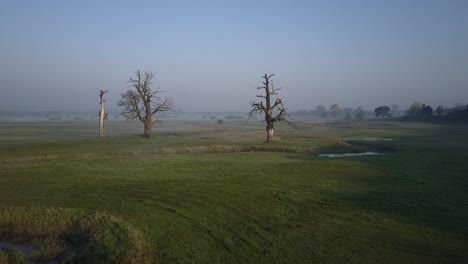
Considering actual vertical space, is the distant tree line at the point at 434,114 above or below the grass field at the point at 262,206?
above

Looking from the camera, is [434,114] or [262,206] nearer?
[262,206]

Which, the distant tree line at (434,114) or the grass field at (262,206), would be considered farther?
the distant tree line at (434,114)

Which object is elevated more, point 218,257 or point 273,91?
point 273,91

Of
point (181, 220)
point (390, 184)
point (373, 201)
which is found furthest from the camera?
point (390, 184)

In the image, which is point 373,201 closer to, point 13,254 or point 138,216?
point 138,216

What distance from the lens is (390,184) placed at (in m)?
20.8

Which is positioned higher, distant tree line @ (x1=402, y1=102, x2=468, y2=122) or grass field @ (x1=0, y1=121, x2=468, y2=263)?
distant tree line @ (x1=402, y1=102, x2=468, y2=122)

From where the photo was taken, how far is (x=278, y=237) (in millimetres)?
12641

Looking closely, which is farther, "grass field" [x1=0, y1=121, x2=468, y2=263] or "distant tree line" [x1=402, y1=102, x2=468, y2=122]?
"distant tree line" [x1=402, y1=102, x2=468, y2=122]

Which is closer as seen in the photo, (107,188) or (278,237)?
(278,237)

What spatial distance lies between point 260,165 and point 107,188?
1205 cm

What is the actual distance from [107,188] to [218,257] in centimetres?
986

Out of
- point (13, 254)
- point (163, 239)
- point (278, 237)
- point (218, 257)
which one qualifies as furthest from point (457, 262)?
point (13, 254)

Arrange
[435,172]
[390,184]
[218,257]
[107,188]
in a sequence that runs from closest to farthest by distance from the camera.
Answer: [218,257], [107,188], [390,184], [435,172]
